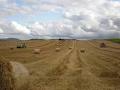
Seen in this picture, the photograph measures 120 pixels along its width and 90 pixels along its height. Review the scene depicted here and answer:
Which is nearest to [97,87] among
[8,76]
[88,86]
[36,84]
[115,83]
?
[88,86]

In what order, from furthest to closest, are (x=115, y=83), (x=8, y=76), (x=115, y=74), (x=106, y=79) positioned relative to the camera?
(x=115, y=74) → (x=106, y=79) → (x=115, y=83) → (x=8, y=76)

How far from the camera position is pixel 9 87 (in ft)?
54.4

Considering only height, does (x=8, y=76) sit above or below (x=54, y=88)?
above

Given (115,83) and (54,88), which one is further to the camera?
(115,83)

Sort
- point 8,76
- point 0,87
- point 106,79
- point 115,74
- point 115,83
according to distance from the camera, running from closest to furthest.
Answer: point 0,87 → point 8,76 → point 115,83 → point 106,79 → point 115,74


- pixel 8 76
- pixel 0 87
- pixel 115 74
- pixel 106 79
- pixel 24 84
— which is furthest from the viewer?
pixel 115 74

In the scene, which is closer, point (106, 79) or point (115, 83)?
point (115, 83)

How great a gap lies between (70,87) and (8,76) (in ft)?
15.7

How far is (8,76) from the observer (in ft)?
58.2

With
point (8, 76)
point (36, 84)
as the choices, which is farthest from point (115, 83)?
point (8, 76)

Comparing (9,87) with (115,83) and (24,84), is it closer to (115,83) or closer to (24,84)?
(24,84)

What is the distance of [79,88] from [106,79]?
200 inches

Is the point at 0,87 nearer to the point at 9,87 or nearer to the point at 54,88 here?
the point at 9,87

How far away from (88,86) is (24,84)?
14.4 ft
